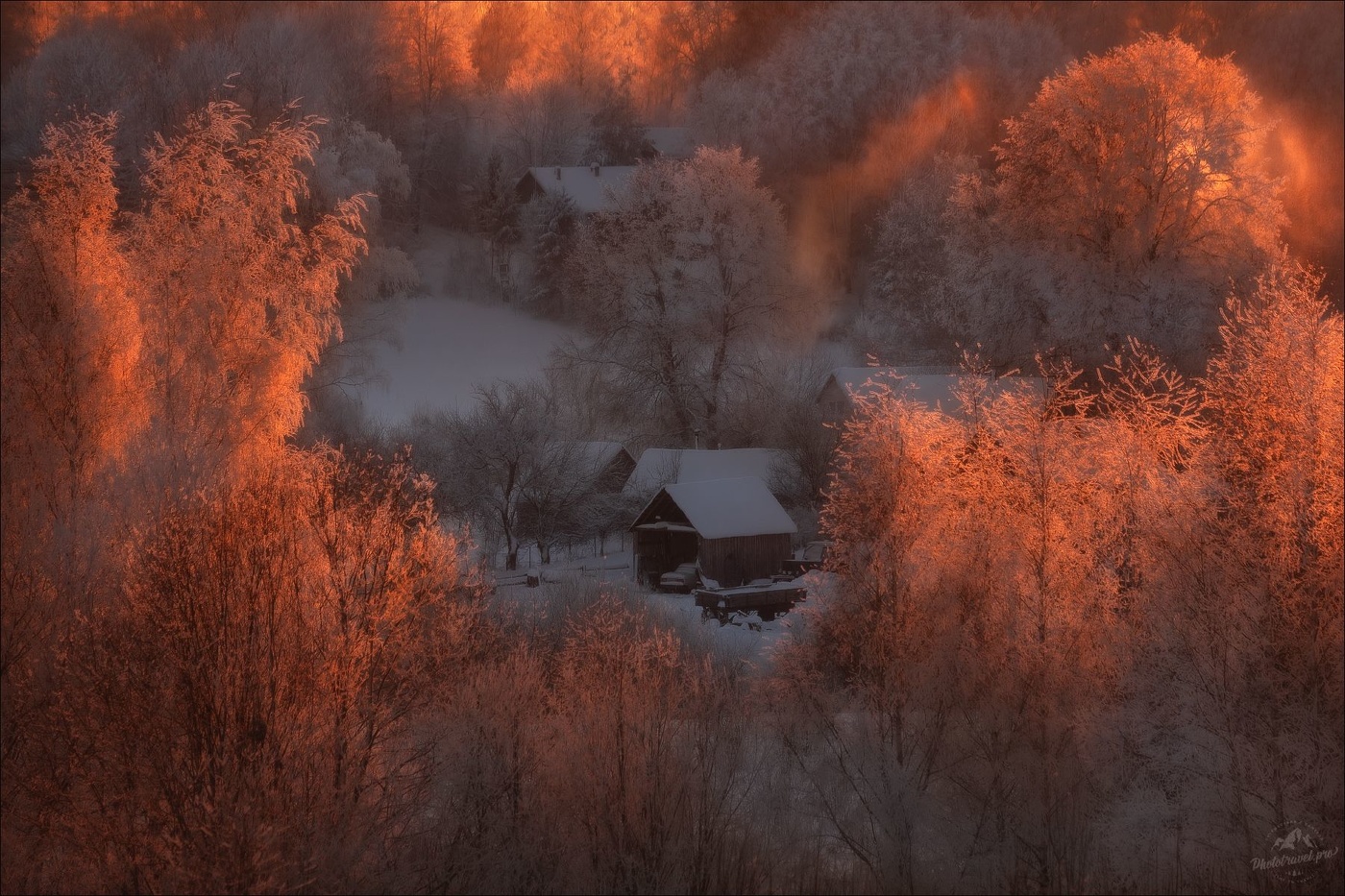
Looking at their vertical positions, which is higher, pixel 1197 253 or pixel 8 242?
pixel 1197 253

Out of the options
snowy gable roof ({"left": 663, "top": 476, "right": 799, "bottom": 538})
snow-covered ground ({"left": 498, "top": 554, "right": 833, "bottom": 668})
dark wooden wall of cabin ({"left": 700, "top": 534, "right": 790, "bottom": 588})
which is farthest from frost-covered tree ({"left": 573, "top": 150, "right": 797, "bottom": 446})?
snow-covered ground ({"left": 498, "top": 554, "right": 833, "bottom": 668})

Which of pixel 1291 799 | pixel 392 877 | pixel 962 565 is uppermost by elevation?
pixel 962 565

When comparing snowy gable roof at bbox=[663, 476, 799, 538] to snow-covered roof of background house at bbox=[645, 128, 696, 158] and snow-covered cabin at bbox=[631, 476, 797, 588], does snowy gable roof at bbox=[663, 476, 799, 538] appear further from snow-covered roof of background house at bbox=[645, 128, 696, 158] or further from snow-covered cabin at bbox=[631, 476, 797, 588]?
snow-covered roof of background house at bbox=[645, 128, 696, 158]

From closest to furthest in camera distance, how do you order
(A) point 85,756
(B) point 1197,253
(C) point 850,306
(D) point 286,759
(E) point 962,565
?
1. (A) point 85,756
2. (D) point 286,759
3. (E) point 962,565
4. (B) point 1197,253
5. (C) point 850,306

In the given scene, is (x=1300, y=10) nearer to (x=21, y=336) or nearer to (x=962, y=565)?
(x=962, y=565)

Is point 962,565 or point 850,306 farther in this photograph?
point 850,306

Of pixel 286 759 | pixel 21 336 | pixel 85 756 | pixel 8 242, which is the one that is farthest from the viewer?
pixel 8 242

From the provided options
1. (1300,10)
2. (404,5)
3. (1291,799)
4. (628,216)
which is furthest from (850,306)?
(1291,799)
